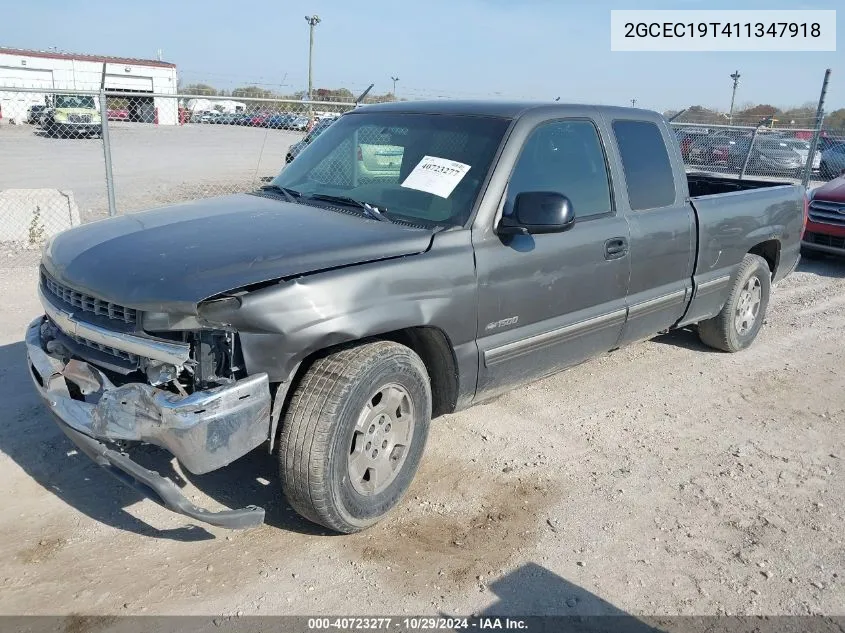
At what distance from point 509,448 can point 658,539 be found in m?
1.08

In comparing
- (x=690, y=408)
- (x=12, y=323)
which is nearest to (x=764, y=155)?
→ (x=690, y=408)

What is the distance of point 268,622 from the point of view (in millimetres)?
2730

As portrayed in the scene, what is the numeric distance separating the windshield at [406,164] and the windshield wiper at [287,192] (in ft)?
0.12

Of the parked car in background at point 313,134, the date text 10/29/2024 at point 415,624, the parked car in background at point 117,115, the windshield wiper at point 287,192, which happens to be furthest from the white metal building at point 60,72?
the date text 10/29/2024 at point 415,624

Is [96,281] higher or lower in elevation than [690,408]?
higher

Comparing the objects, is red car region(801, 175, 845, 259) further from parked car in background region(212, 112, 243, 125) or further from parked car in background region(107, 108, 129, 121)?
parked car in background region(107, 108, 129, 121)

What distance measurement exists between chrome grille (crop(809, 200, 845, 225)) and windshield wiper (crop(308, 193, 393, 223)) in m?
8.34

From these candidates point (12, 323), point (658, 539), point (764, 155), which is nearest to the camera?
point (658, 539)

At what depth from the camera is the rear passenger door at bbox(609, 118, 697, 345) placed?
177 inches

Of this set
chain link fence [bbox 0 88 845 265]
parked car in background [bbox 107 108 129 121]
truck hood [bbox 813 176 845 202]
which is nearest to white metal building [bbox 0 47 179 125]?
chain link fence [bbox 0 88 845 265]

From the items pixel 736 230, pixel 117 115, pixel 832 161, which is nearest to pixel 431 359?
pixel 736 230

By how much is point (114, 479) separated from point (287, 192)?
183cm

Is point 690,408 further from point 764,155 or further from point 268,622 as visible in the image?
point 764,155

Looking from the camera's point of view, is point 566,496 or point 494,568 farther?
point 566,496
